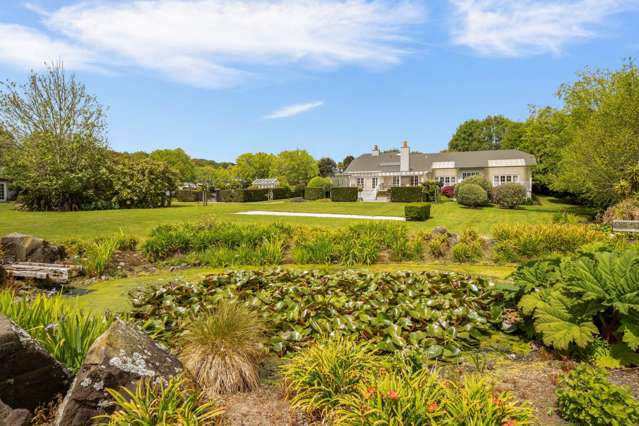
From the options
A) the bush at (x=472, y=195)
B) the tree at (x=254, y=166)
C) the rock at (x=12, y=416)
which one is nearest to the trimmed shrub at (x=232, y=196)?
the bush at (x=472, y=195)

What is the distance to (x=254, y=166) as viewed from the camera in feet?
302

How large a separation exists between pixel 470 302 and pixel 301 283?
8.26 ft

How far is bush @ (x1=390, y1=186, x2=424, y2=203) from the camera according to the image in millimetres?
30273

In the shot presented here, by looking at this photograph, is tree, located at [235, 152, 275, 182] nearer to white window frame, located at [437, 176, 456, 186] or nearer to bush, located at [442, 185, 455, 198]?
white window frame, located at [437, 176, 456, 186]

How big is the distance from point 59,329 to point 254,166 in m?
90.6

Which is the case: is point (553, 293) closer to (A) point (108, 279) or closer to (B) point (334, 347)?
(B) point (334, 347)

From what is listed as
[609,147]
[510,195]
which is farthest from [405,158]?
[609,147]

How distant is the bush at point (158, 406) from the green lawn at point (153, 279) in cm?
306

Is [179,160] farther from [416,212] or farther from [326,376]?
[326,376]

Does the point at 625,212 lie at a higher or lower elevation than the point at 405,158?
lower

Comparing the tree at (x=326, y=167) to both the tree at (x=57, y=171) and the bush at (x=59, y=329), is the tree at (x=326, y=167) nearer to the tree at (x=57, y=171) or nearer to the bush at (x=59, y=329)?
the tree at (x=57, y=171)

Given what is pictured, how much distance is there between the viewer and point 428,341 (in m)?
4.10

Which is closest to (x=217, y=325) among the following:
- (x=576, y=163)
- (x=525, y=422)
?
(x=525, y=422)

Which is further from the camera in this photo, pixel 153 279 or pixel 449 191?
pixel 449 191
